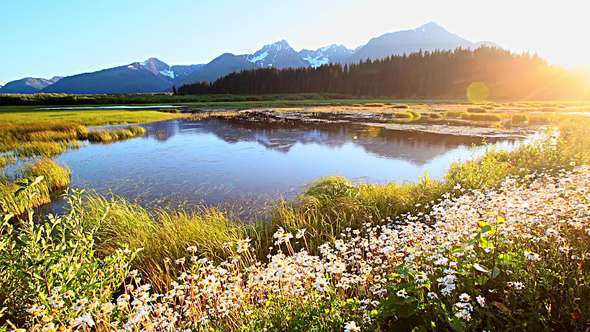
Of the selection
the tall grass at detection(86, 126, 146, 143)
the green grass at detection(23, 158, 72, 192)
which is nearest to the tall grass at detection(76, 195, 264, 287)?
the green grass at detection(23, 158, 72, 192)

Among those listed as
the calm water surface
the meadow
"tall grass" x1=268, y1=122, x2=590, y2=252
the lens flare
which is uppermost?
the lens flare

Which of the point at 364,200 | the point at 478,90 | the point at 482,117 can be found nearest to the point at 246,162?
the point at 364,200

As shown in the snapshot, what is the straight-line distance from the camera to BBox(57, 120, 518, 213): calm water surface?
14.1 meters

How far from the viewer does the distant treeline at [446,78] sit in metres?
124

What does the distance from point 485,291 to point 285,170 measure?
47.4ft

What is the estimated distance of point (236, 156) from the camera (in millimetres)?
21531

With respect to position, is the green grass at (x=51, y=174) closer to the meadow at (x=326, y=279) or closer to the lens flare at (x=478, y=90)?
the meadow at (x=326, y=279)

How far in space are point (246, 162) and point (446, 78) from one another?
129 m

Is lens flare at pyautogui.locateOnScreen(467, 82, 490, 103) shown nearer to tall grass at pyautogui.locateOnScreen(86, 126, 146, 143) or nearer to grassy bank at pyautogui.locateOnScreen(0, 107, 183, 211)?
tall grass at pyautogui.locateOnScreen(86, 126, 146, 143)

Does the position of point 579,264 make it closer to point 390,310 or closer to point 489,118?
point 390,310

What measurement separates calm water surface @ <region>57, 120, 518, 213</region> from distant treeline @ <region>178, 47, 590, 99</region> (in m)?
108

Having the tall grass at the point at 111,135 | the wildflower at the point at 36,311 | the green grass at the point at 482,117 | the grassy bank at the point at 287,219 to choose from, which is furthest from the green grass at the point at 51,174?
the green grass at the point at 482,117

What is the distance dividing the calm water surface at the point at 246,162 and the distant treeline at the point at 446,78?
108 m

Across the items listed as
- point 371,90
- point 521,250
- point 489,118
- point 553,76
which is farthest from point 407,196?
point 553,76
